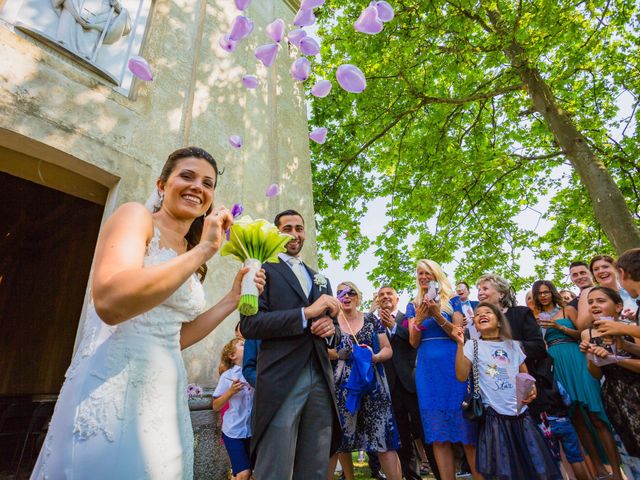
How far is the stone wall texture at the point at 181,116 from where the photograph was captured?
12.9 ft

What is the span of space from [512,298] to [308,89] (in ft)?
27.4

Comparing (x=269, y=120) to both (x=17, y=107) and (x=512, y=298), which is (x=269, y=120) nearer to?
(x=17, y=107)

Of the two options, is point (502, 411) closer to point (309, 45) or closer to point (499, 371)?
point (499, 371)

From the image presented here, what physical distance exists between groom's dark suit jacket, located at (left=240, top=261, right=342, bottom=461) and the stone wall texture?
2.32 meters

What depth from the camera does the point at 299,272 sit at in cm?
323

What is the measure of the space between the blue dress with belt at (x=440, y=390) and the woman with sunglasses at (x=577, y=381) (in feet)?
4.85

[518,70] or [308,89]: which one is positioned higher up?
[308,89]

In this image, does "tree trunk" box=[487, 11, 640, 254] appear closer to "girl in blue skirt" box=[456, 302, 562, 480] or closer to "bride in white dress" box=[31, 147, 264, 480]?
"girl in blue skirt" box=[456, 302, 562, 480]

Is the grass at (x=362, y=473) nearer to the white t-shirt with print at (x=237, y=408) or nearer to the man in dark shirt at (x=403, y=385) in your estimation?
the man in dark shirt at (x=403, y=385)

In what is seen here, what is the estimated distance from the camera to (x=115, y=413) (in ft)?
4.27

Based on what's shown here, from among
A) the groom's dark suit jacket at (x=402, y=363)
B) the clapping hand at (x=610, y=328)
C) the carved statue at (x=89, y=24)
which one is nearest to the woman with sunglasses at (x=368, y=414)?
the groom's dark suit jacket at (x=402, y=363)

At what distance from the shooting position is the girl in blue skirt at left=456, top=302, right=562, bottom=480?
3.29m

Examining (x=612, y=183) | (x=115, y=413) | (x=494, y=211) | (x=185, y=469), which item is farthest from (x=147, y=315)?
(x=494, y=211)

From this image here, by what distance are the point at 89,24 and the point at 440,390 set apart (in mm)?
6057
